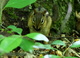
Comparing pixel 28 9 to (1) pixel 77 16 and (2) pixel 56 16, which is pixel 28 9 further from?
(1) pixel 77 16

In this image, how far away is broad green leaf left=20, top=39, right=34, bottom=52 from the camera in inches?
34.3

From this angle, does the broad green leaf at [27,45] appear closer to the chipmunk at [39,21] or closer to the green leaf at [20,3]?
the green leaf at [20,3]

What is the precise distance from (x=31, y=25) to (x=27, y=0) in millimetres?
3140

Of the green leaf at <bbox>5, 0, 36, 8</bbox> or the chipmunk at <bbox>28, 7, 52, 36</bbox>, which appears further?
the chipmunk at <bbox>28, 7, 52, 36</bbox>

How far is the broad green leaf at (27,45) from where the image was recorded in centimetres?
87

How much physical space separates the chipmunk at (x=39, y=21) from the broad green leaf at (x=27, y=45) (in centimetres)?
314

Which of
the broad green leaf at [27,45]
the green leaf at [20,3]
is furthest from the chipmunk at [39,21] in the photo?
the broad green leaf at [27,45]

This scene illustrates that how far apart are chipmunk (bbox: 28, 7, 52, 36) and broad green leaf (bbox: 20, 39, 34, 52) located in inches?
124

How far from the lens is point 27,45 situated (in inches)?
34.7

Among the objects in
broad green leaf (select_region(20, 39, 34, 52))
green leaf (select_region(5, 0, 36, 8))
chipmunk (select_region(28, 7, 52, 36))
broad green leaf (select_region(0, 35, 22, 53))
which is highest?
green leaf (select_region(5, 0, 36, 8))

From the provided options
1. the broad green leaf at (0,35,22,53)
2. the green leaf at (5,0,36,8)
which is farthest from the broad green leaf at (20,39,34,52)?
the green leaf at (5,0,36,8)

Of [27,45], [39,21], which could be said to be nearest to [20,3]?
[27,45]

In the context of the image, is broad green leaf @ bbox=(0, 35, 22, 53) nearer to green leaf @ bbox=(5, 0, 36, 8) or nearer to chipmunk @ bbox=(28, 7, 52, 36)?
green leaf @ bbox=(5, 0, 36, 8)

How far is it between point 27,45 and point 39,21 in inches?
125
